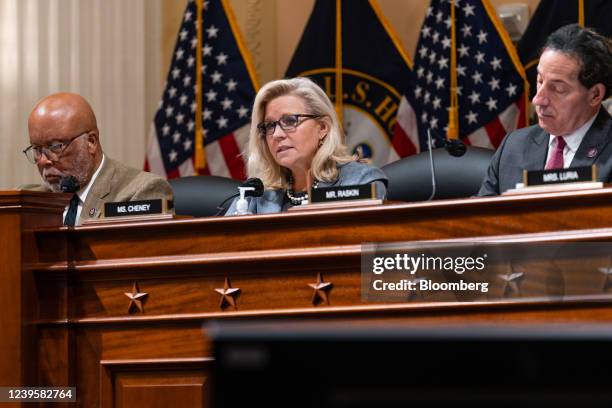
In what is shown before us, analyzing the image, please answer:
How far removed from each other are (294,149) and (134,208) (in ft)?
2.54

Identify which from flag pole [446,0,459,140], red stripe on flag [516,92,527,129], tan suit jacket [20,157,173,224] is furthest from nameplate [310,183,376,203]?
red stripe on flag [516,92,527,129]

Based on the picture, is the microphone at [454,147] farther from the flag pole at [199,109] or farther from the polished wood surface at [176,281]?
the flag pole at [199,109]

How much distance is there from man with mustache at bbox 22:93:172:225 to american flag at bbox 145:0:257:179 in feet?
5.56

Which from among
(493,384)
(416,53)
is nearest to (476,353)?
(493,384)

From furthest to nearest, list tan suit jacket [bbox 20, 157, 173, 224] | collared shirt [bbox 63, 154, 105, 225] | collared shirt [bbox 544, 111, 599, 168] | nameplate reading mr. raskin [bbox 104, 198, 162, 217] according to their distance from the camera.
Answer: collared shirt [bbox 63, 154, 105, 225] → tan suit jacket [bbox 20, 157, 173, 224] → collared shirt [bbox 544, 111, 599, 168] → nameplate reading mr. raskin [bbox 104, 198, 162, 217]

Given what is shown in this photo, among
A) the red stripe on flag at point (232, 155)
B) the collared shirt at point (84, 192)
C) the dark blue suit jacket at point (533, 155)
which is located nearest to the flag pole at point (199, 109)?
the red stripe on flag at point (232, 155)

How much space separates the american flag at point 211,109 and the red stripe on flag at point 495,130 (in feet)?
4.51

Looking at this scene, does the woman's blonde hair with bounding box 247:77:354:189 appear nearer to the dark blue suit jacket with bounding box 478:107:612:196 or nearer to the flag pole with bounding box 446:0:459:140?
the dark blue suit jacket with bounding box 478:107:612:196

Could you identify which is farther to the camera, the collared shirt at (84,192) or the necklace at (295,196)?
the collared shirt at (84,192)

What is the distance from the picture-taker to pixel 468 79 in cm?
511

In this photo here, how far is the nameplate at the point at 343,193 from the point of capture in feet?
8.50

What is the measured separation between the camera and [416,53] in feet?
17.5

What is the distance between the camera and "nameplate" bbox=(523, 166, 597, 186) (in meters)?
2.33

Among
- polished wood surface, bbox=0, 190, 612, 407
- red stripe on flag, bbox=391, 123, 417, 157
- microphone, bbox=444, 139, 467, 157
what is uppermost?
microphone, bbox=444, 139, 467, 157
